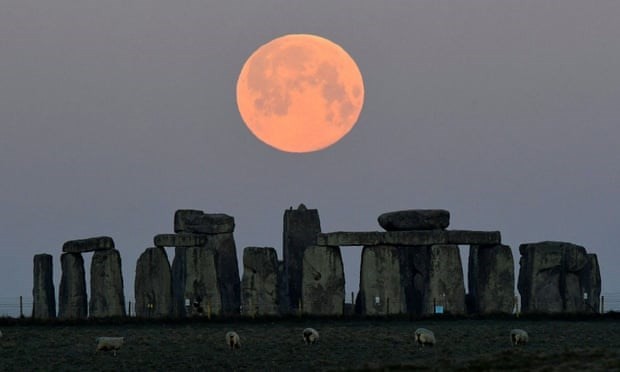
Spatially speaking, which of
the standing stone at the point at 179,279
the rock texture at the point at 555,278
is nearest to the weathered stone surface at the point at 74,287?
the standing stone at the point at 179,279


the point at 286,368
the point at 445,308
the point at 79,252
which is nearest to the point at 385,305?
the point at 445,308

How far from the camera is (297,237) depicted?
234ft

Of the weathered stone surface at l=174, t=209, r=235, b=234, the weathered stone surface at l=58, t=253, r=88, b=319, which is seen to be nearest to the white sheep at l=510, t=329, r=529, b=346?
the weathered stone surface at l=174, t=209, r=235, b=234

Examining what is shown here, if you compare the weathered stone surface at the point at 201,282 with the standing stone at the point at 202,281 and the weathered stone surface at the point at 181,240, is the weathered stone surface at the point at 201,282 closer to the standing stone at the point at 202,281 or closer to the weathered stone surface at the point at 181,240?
the standing stone at the point at 202,281

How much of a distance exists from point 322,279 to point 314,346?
15234mm

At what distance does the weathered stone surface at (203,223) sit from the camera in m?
71.9

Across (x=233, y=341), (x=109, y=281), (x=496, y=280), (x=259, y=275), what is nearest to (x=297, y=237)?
(x=259, y=275)

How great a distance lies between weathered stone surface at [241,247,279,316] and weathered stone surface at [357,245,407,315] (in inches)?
138

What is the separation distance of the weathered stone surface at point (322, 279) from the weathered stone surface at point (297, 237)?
185 inches

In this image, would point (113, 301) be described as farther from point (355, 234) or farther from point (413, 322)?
point (413, 322)

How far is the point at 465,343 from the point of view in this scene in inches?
2002

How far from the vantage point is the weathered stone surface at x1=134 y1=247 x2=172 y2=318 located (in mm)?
68500

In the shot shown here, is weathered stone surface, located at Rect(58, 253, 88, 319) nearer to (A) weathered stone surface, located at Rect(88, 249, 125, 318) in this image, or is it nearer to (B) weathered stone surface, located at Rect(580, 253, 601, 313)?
(A) weathered stone surface, located at Rect(88, 249, 125, 318)

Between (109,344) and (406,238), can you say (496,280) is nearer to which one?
(406,238)
